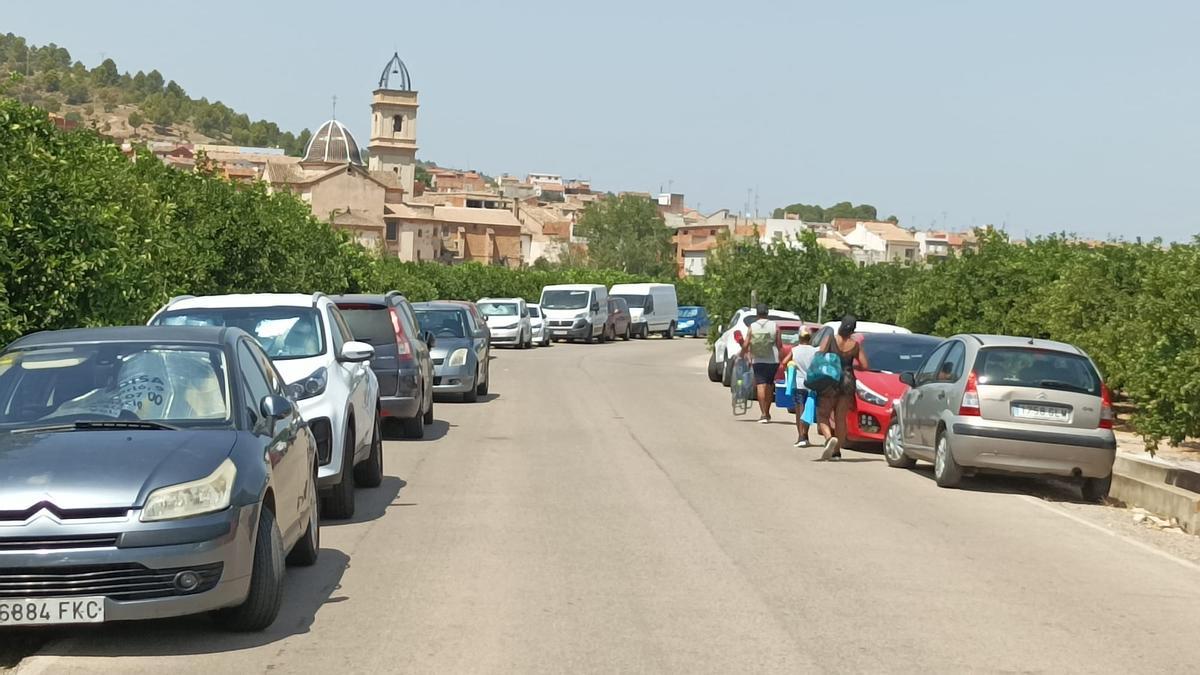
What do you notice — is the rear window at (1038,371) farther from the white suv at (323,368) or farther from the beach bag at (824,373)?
the white suv at (323,368)

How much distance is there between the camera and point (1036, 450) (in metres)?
15.3

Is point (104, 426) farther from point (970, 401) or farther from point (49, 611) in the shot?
point (970, 401)

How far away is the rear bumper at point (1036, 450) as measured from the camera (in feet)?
50.1

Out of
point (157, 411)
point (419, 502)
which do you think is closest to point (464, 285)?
point (419, 502)

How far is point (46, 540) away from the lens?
268 inches

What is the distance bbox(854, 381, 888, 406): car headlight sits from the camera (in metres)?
20.0

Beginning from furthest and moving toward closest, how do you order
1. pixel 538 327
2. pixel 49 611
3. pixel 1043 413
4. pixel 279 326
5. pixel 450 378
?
pixel 538 327 → pixel 450 378 → pixel 1043 413 → pixel 279 326 → pixel 49 611

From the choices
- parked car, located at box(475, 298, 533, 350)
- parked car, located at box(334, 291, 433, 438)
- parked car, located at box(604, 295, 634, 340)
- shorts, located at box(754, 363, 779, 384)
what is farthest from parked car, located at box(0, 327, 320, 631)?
parked car, located at box(604, 295, 634, 340)

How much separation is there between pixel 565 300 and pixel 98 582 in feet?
A: 178

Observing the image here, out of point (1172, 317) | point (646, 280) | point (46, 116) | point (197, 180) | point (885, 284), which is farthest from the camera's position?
point (646, 280)

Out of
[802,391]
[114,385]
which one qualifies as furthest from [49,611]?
[802,391]

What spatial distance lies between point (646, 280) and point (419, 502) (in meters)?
103

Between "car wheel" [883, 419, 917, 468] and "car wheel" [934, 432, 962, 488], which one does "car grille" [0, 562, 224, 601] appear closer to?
"car wheel" [934, 432, 962, 488]

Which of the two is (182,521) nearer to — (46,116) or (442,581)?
(442,581)
